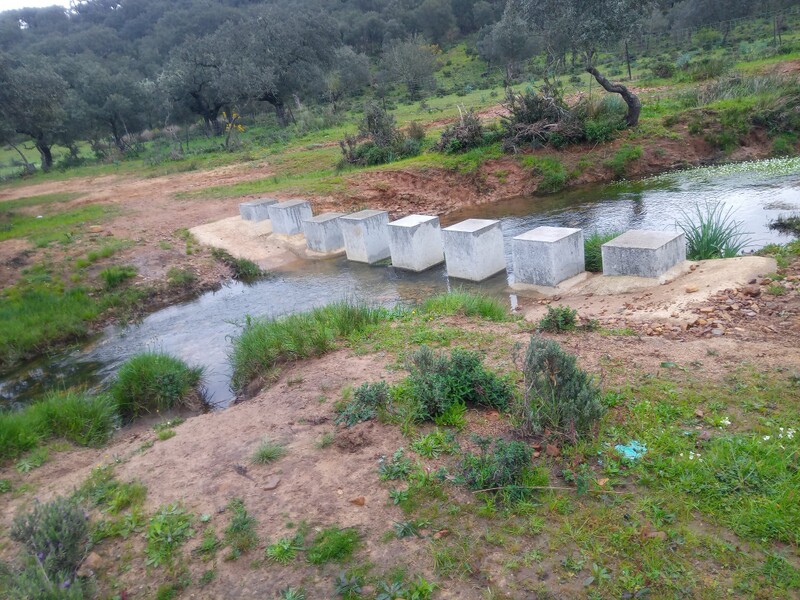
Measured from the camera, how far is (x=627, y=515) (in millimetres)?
3576

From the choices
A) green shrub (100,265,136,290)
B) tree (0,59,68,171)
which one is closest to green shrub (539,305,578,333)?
green shrub (100,265,136,290)

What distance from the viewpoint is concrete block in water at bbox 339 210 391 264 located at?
12.8 meters

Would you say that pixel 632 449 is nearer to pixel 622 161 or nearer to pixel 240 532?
pixel 240 532

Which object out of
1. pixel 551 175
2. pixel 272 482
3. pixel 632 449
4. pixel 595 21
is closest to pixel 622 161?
pixel 551 175

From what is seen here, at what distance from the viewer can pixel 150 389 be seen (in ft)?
Answer: 24.3

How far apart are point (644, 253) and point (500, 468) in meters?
5.42

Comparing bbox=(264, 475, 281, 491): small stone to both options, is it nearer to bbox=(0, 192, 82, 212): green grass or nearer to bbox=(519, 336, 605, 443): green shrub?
bbox=(519, 336, 605, 443): green shrub

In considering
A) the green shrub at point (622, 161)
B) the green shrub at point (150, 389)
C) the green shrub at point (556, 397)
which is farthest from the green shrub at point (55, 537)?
the green shrub at point (622, 161)

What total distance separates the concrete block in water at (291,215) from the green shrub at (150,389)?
763cm

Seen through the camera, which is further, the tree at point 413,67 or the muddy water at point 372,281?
the tree at point 413,67

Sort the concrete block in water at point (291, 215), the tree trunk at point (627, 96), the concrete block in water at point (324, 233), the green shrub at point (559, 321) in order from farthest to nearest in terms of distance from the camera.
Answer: the tree trunk at point (627, 96) < the concrete block in water at point (291, 215) < the concrete block in water at point (324, 233) < the green shrub at point (559, 321)

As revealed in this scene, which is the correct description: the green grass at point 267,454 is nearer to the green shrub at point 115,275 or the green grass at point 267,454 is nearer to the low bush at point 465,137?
the green shrub at point 115,275

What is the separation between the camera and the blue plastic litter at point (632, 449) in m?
4.06

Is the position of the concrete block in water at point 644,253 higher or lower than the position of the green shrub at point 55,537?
lower
